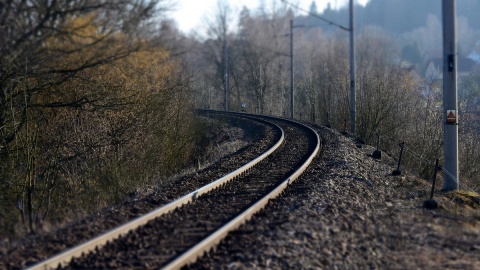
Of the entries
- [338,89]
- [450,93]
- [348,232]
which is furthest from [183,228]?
[338,89]

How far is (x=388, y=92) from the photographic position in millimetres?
27359

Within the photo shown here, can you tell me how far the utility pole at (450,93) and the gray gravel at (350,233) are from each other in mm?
1490

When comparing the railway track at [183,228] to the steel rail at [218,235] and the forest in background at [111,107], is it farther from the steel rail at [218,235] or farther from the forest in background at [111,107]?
the forest in background at [111,107]

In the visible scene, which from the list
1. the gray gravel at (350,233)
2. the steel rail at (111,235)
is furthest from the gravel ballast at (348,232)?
the steel rail at (111,235)

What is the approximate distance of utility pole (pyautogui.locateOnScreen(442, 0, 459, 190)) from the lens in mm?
13695

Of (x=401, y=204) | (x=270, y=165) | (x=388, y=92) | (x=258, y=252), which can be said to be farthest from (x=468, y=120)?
(x=258, y=252)

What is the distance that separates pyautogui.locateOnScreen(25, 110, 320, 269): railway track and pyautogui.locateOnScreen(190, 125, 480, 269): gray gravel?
22cm

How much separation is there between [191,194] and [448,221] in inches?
175

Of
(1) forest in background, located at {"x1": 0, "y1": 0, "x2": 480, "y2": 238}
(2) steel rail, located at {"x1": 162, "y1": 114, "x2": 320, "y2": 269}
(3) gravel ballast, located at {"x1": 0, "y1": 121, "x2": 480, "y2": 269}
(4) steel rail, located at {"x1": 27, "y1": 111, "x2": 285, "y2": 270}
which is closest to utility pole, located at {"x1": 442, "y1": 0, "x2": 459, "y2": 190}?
(3) gravel ballast, located at {"x1": 0, "y1": 121, "x2": 480, "y2": 269}

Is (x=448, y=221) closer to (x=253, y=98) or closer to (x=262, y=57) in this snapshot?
(x=262, y=57)

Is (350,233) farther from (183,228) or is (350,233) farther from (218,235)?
(183,228)

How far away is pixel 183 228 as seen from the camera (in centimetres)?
870

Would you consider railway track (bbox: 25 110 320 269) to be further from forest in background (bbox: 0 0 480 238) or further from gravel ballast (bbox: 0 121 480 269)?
forest in background (bbox: 0 0 480 238)

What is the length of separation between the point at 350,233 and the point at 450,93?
677cm
